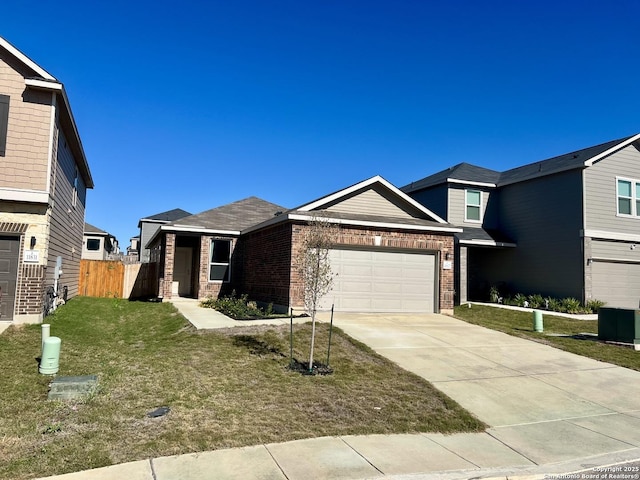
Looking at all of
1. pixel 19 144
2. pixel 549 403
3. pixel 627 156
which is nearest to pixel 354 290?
pixel 549 403

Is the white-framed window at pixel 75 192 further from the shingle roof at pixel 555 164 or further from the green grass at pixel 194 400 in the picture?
the shingle roof at pixel 555 164

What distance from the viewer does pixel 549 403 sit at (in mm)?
7590

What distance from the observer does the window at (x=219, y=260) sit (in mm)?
19984

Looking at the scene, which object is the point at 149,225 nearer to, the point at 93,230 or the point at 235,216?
the point at 93,230

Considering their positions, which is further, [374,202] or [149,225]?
[149,225]

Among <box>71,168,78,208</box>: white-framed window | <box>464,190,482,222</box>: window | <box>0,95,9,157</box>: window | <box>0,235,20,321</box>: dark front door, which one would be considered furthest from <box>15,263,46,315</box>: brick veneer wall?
<box>464,190,482,222</box>: window

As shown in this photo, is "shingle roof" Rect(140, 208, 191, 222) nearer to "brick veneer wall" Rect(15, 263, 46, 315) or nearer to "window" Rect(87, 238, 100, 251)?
"window" Rect(87, 238, 100, 251)

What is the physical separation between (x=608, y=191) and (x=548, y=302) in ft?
18.1

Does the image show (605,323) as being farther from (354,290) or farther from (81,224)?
(81,224)

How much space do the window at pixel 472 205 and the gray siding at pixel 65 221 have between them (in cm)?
1778

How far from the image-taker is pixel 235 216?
22047 millimetres

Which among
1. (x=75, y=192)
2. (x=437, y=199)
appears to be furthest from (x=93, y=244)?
(x=437, y=199)

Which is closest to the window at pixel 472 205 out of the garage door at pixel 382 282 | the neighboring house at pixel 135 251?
the garage door at pixel 382 282

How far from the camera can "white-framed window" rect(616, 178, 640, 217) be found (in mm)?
20469
